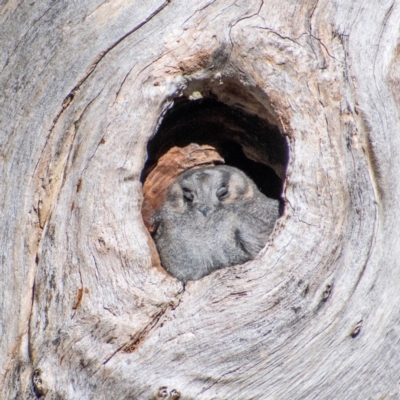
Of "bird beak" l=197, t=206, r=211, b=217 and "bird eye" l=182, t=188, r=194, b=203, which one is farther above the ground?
"bird eye" l=182, t=188, r=194, b=203

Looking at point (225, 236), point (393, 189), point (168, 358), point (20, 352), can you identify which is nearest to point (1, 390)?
point (20, 352)

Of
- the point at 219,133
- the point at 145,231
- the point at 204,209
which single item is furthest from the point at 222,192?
the point at 145,231

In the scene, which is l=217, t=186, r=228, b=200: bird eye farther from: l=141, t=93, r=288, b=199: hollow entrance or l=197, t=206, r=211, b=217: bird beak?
l=141, t=93, r=288, b=199: hollow entrance

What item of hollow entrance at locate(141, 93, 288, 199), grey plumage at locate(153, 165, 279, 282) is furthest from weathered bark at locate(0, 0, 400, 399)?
grey plumage at locate(153, 165, 279, 282)

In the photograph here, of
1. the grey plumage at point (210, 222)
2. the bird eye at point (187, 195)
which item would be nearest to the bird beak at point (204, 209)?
the grey plumage at point (210, 222)

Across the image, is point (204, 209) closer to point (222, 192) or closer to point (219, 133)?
point (222, 192)
